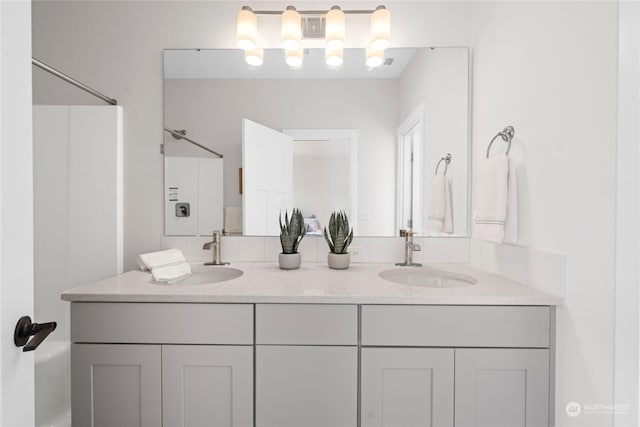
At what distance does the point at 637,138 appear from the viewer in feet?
2.90

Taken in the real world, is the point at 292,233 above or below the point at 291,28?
below

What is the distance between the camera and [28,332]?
617 millimetres

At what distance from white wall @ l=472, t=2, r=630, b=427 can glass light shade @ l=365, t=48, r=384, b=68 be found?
0.59 meters

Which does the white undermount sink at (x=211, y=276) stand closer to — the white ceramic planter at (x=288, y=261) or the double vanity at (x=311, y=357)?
the white ceramic planter at (x=288, y=261)

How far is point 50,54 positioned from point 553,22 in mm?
2459

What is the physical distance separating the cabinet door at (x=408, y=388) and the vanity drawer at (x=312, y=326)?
14 centimetres

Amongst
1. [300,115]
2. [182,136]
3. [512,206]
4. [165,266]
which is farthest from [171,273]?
[512,206]

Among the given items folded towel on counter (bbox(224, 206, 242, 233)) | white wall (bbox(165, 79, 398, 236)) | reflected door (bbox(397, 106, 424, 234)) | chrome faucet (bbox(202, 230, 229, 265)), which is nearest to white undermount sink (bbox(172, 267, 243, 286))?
chrome faucet (bbox(202, 230, 229, 265))

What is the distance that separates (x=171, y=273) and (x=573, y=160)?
163 cm

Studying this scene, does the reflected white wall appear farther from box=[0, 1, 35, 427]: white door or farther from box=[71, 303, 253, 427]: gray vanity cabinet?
box=[0, 1, 35, 427]: white door

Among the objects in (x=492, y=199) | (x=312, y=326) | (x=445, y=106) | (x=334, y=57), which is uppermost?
(x=334, y=57)

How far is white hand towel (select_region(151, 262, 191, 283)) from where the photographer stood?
1.41 m

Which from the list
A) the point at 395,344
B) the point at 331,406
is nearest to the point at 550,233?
the point at 395,344

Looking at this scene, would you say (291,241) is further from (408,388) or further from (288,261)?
(408,388)
